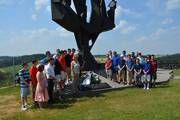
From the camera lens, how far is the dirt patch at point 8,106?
38.9 feet

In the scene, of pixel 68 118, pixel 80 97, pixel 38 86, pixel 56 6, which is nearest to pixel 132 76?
pixel 80 97

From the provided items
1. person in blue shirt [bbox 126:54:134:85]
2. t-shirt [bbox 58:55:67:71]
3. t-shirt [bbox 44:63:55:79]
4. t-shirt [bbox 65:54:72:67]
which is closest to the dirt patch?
t-shirt [bbox 44:63:55:79]

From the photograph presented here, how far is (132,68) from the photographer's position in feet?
52.7

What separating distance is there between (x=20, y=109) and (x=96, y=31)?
814cm

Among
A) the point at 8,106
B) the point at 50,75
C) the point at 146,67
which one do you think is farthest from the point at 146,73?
the point at 8,106

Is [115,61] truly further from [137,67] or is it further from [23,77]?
[23,77]

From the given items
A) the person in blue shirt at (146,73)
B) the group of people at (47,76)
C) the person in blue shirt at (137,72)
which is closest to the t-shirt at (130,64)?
the person in blue shirt at (137,72)

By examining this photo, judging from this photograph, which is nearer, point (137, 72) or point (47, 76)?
point (47, 76)

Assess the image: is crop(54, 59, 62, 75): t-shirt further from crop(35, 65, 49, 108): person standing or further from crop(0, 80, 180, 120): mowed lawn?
crop(35, 65, 49, 108): person standing

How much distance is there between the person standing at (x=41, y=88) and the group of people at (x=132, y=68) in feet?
16.4

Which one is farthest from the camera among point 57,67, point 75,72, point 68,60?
point 68,60

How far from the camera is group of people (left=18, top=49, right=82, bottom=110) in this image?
39.4 feet

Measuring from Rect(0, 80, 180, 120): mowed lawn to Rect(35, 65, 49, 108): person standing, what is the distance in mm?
407

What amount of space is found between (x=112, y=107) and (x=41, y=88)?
2346 millimetres
